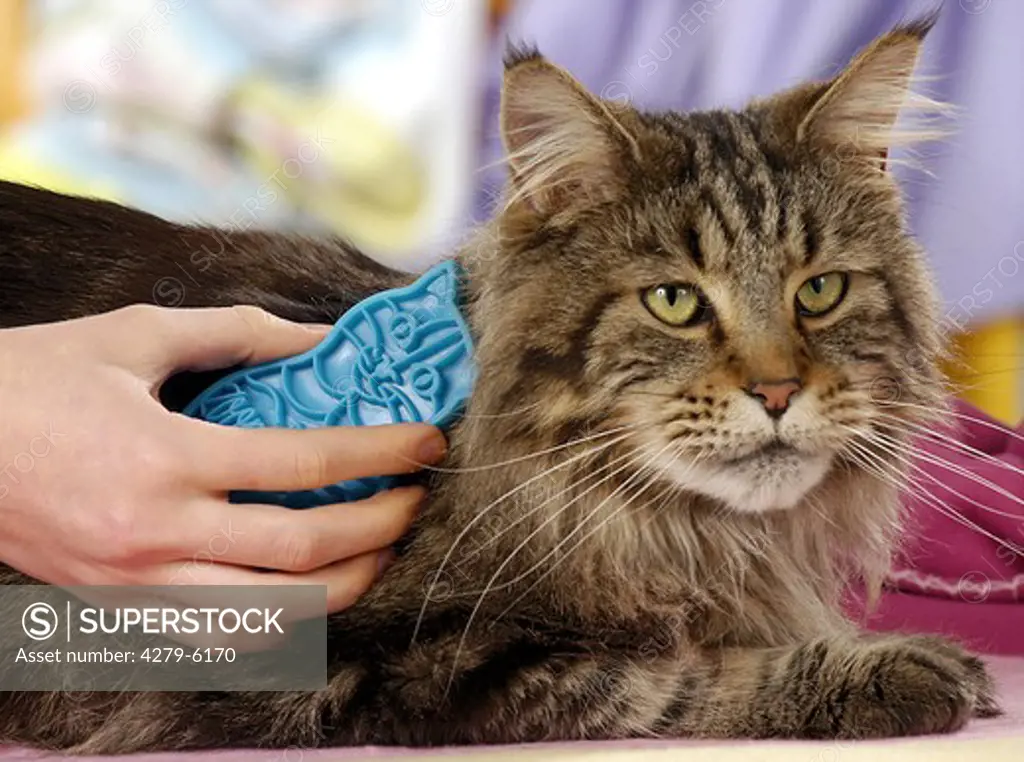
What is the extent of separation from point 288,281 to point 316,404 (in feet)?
1.04

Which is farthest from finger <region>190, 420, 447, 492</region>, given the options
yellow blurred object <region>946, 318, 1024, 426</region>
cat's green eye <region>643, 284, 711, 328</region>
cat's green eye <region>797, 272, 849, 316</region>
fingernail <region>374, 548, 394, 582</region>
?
yellow blurred object <region>946, 318, 1024, 426</region>

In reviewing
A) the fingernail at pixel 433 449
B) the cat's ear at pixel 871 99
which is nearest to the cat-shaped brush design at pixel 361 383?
the fingernail at pixel 433 449

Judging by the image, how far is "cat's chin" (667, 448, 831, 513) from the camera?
48.8 inches

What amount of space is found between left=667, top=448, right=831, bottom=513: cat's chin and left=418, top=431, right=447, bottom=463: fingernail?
280 millimetres

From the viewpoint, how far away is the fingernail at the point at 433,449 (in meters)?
1.34

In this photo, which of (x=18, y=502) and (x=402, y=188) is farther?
(x=402, y=188)

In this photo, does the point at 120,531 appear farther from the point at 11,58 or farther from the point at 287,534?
the point at 11,58

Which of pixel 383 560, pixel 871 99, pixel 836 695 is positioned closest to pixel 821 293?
pixel 871 99

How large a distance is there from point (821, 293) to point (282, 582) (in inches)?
27.4

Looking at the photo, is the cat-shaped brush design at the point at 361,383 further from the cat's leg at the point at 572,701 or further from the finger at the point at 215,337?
the cat's leg at the point at 572,701

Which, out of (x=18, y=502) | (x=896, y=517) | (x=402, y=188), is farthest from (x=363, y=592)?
(x=402, y=188)

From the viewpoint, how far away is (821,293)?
1317 mm

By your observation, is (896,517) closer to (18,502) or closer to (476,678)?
(476,678)

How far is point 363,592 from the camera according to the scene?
1330 millimetres
